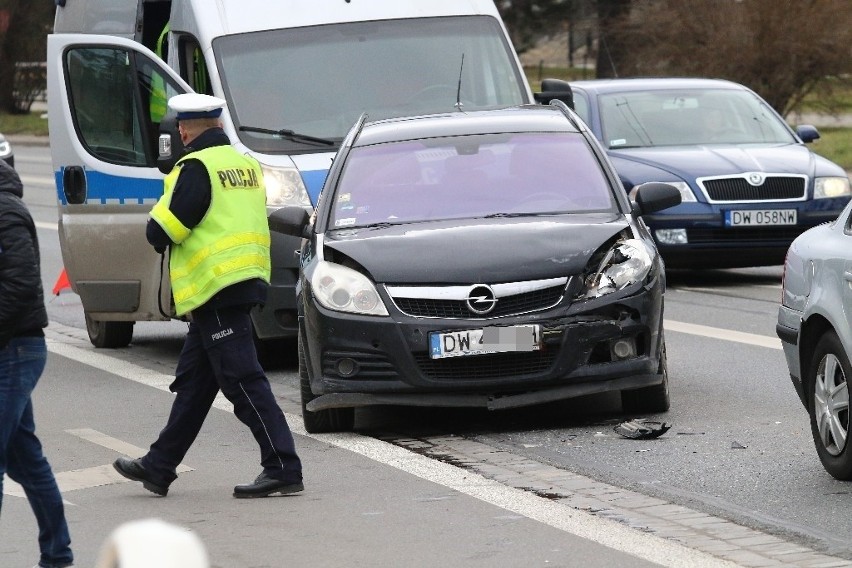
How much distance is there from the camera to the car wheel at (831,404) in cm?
695

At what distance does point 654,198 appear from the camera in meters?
9.28

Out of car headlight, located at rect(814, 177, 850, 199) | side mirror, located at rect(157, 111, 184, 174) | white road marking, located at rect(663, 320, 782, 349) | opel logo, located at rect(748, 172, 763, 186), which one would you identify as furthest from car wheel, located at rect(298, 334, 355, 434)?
car headlight, located at rect(814, 177, 850, 199)

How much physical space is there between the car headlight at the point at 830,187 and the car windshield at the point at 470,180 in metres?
5.82

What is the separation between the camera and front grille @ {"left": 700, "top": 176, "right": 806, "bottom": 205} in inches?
580

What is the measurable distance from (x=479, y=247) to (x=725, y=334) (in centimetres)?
384

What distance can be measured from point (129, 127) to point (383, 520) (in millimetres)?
5578

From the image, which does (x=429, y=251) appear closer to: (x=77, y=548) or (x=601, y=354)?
(x=601, y=354)

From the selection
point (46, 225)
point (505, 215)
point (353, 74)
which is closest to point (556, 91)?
point (353, 74)

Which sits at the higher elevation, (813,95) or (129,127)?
(129,127)

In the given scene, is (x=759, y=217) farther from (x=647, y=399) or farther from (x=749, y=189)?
(x=647, y=399)

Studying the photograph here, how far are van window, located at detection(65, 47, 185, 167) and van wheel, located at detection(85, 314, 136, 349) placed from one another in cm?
153

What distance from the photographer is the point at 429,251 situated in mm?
8445

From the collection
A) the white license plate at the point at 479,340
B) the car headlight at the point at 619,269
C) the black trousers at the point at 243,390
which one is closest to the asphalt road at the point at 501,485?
the black trousers at the point at 243,390

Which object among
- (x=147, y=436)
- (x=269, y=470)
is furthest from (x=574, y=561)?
(x=147, y=436)
